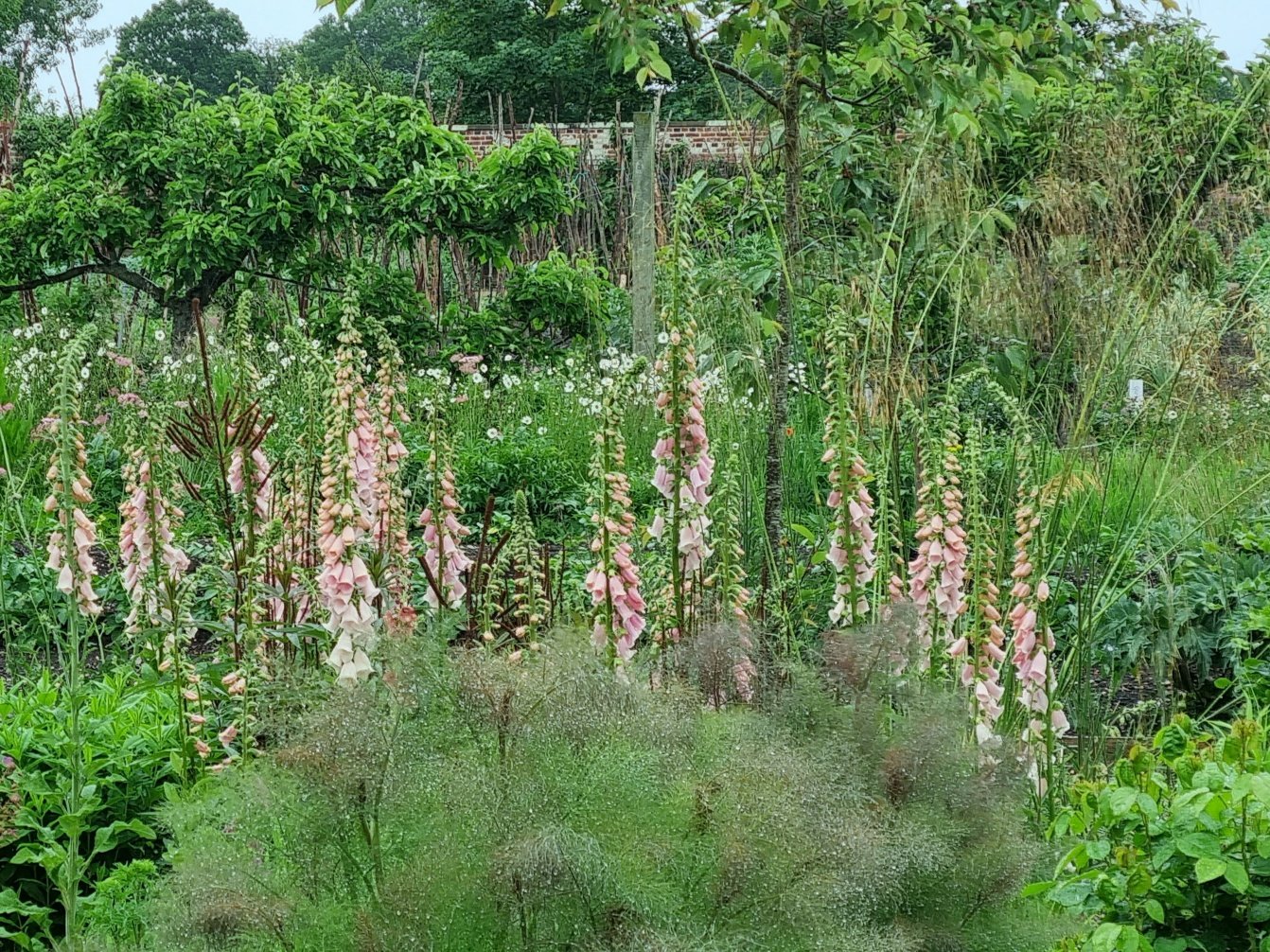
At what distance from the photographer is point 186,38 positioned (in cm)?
5281

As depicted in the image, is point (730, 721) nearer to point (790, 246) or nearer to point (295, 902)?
point (295, 902)

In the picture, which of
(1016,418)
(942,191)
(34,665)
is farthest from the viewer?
(34,665)

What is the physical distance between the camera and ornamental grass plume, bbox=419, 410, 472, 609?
2.99 meters

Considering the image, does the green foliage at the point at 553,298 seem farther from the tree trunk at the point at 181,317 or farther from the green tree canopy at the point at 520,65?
the green tree canopy at the point at 520,65

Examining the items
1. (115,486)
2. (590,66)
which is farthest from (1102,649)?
(590,66)

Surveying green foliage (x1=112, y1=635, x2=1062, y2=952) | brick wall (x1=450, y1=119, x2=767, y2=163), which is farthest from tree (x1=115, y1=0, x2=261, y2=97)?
green foliage (x1=112, y1=635, x2=1062, y2=952)

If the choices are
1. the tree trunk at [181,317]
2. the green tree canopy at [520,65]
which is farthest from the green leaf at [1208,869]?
the green tree canopy at [520,65]

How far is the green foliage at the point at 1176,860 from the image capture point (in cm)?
198

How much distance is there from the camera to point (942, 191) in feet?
14.0

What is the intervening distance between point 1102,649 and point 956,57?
214 centimetres

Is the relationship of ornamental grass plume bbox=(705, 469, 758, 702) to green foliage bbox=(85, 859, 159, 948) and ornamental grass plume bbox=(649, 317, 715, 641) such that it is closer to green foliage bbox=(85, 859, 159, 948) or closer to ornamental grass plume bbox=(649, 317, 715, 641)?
ornamental grass plume bbox=(649, 317, 715, 641)

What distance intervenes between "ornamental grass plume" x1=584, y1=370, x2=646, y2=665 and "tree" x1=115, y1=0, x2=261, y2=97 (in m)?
53.2

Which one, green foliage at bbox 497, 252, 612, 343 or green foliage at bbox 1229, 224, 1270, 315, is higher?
green foliage at bbox 1229, 224, 1270, 315

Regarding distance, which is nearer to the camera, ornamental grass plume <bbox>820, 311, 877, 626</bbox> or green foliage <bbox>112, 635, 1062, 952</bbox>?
green foliage <bbox>112, 635, 1062, 952</bbox>
